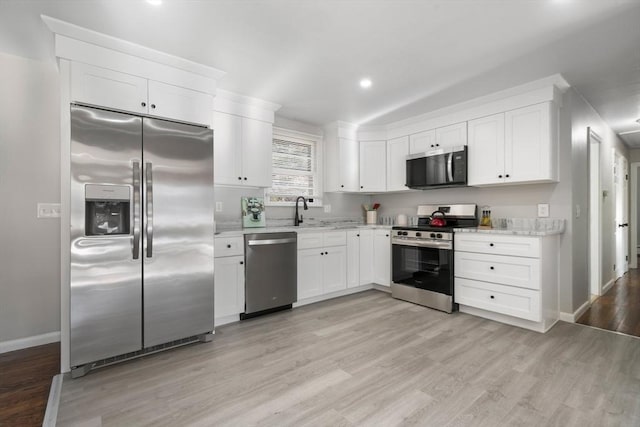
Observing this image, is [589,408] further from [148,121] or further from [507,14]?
[148,121]

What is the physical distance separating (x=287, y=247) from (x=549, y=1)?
2.90 metres

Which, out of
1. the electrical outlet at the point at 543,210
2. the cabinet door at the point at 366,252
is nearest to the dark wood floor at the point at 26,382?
the cabinet door at the point at 366,252

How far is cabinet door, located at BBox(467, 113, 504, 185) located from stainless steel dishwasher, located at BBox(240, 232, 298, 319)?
2.21m

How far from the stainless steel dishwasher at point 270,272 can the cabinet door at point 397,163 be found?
178 centimetres

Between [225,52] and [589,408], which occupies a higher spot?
[225,52]

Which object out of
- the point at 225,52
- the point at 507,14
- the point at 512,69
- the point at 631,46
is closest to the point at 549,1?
the point at 507,14

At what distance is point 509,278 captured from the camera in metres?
2.97

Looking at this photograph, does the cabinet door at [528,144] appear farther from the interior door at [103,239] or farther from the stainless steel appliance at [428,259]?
the interior door at [103,239]

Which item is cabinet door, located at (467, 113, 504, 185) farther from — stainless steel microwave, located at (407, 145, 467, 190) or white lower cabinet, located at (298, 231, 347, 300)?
white lower cabinet, located at (298, 231, 347, 300)

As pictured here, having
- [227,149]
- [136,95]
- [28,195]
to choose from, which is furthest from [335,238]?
[28,195]

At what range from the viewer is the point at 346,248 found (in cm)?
407

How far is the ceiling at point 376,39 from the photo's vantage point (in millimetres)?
1962

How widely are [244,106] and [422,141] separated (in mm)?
2322

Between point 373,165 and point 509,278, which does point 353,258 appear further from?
point 509,278
